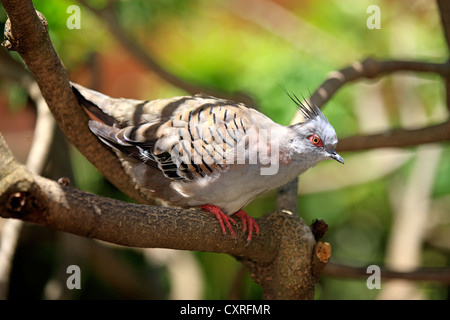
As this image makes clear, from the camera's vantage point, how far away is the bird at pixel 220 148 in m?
1.89

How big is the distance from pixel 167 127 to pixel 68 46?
1344 mm

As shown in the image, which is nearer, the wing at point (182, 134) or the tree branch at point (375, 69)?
the wing at point (182, 134)

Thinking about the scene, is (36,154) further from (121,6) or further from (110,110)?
(121,6)

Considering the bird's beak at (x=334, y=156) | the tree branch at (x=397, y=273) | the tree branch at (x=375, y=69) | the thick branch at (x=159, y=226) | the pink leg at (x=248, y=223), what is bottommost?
the thick branch at (x=159, y=226)

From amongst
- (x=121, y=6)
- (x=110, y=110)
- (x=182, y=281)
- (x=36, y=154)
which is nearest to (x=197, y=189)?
(x=110, y=110)

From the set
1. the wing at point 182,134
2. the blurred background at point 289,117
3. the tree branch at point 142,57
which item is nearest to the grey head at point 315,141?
the wing at point 182,134

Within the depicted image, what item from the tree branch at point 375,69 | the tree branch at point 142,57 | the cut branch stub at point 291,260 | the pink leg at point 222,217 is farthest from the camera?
the tree branch at point 142,57

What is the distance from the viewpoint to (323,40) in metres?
4.69

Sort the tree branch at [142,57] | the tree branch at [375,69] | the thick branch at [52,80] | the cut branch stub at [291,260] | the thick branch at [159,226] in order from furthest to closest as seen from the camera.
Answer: the tree branch at [142,57] < the tree branch at [375,69] < the cut branch stub at [291,260] < the thick branch at [52,80] < the thick branch at [159,226]

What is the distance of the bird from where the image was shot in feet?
6.20

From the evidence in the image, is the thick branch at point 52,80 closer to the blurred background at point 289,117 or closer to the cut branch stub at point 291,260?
the cut branch stub at point 291,260

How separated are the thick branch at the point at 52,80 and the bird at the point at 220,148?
8cm

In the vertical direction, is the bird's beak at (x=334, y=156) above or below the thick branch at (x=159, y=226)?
above

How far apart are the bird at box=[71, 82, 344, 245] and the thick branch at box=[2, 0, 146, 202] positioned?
8cm
